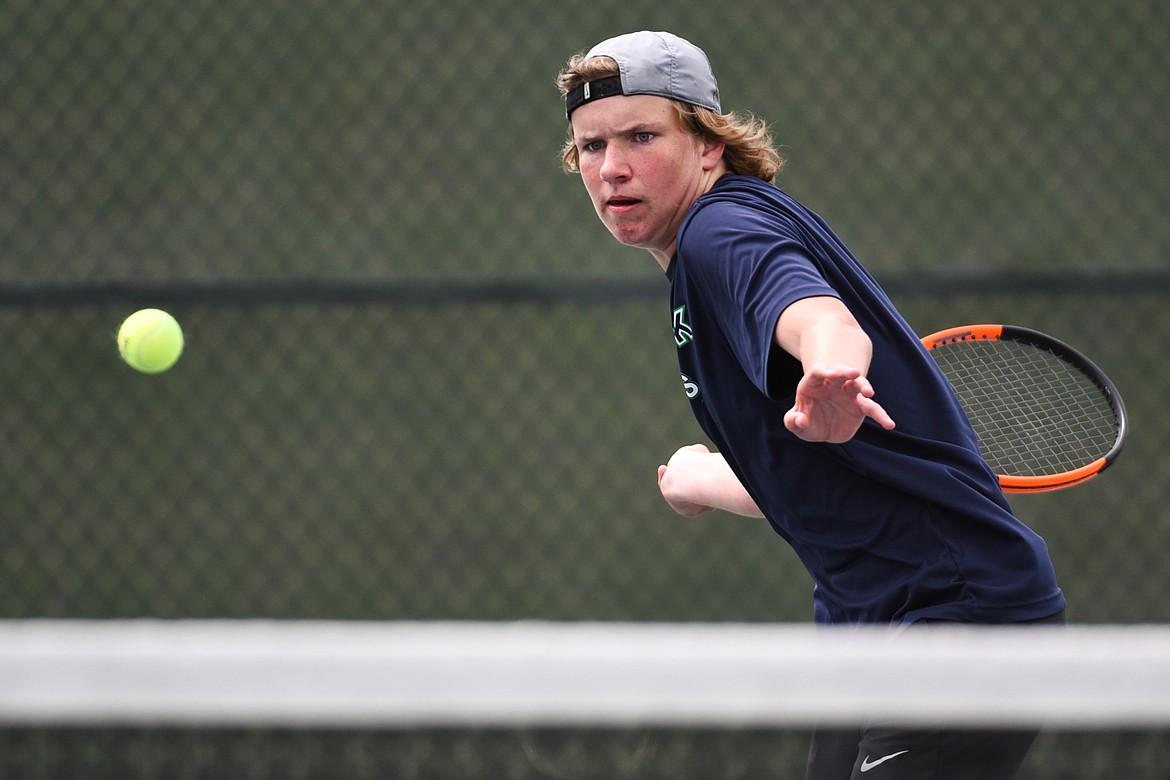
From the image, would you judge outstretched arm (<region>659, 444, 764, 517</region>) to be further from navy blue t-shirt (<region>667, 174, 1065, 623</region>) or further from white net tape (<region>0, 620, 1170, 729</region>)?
white net tape (<region>0, 620, 1170, 729</region>)

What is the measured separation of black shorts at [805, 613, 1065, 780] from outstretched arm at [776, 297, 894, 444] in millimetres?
518

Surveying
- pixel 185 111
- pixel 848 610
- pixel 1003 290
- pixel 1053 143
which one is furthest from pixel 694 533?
pixel 848 610

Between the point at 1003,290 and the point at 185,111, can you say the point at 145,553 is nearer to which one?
the point at 185,111

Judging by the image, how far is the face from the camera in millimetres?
2035

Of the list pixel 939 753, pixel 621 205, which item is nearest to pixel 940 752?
A: pixel 939 753

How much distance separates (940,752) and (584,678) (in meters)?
0.72

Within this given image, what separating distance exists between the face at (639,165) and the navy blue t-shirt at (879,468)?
148 mm

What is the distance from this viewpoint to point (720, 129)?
209cm

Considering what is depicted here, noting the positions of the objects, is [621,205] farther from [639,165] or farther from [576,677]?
[576,677]

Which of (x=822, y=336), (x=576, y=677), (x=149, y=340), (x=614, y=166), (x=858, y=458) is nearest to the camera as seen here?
(x=576, y=677)

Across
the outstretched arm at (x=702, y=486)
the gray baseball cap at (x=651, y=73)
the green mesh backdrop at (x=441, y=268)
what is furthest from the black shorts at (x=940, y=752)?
the green mesh backdrop at (x=441, y=268)

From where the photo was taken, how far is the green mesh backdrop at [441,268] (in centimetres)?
425

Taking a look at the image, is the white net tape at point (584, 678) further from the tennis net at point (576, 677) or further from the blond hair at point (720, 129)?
the blond hair at point (720, 129)

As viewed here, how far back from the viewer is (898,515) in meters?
1.85
